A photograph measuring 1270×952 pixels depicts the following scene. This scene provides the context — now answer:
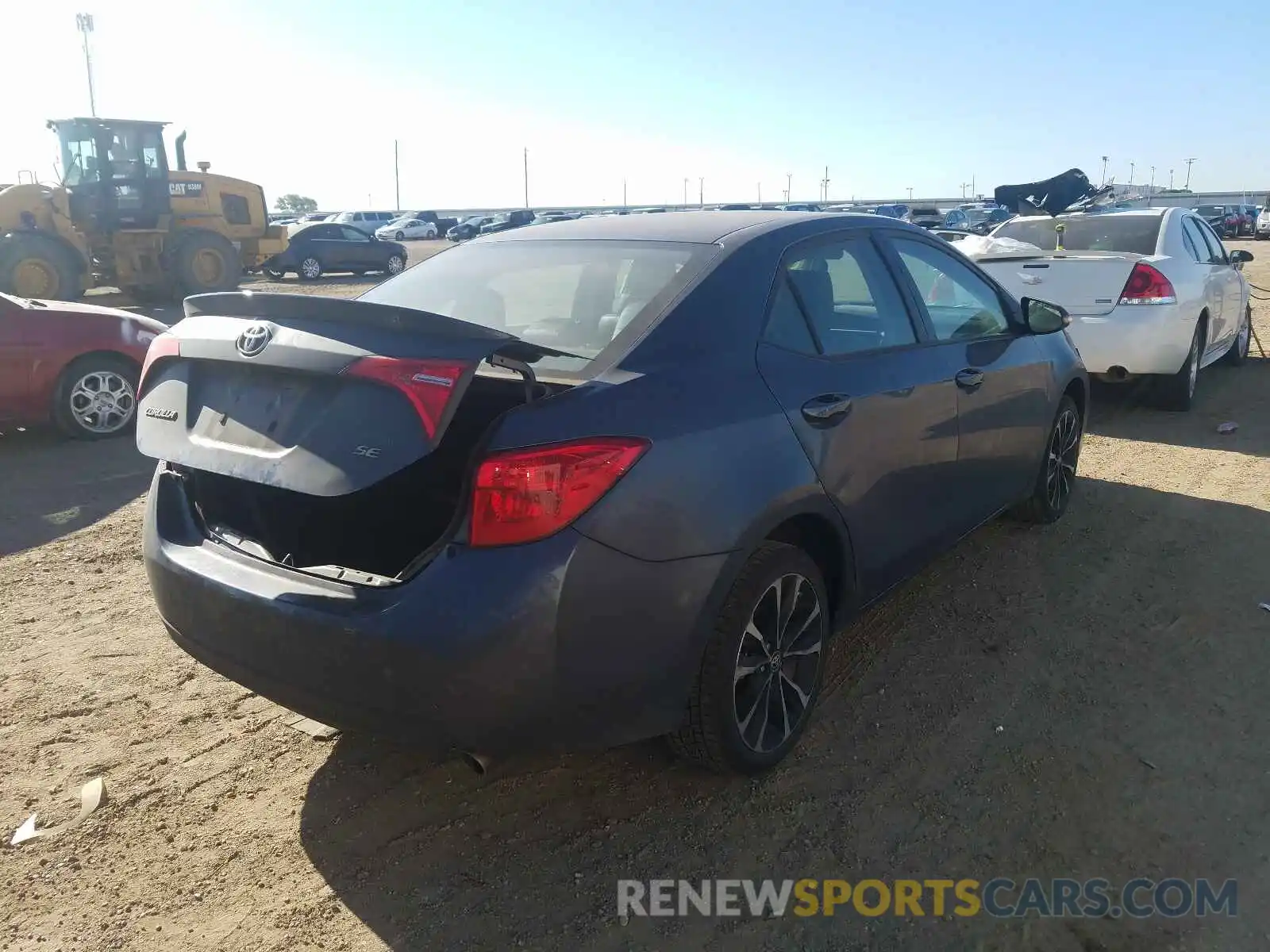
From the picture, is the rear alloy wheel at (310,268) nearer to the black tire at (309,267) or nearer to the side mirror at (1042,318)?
the black tire at (309,267)

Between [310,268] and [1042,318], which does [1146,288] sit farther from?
[310,268]

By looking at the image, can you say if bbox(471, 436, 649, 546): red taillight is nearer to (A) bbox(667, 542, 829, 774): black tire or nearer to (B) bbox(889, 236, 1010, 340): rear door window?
(A) bbox(667, 542, 829, 774): black tire

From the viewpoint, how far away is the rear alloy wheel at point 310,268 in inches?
1033

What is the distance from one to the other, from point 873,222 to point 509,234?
56.8 inches

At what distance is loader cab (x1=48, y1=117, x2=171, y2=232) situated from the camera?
17.2 metres

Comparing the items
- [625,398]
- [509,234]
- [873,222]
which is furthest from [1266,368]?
[625,398]

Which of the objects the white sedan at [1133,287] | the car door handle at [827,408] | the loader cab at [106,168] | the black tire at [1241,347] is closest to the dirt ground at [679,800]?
the car door handle at [827,408]

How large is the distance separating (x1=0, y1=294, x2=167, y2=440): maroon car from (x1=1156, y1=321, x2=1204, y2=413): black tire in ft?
26.2

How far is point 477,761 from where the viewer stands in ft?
8.13

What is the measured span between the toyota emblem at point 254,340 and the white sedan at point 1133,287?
655 centimetres

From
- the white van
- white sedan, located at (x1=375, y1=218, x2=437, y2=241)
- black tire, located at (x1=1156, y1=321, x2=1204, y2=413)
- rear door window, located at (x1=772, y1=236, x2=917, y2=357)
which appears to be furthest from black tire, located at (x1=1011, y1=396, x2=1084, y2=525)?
the white van

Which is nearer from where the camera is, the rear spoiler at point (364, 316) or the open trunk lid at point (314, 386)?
the open trunk lid at point (314, 386)

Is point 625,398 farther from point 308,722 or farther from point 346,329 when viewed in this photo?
point 308,722

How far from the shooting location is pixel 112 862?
8.96ft
